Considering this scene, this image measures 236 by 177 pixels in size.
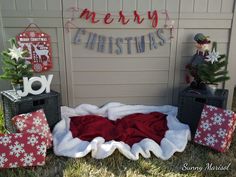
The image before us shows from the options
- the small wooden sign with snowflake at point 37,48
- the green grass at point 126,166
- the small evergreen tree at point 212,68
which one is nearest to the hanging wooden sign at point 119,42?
the small wooden sign with snowflake at point 37,48

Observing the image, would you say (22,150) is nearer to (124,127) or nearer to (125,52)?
(124,127)

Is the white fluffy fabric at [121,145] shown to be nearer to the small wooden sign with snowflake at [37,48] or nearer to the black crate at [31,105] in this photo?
the black crate at [31,105]

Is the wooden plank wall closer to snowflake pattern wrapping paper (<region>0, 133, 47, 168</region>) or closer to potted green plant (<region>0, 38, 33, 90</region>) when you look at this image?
potted green plant (<region>0, 38, 33, 90</region>)

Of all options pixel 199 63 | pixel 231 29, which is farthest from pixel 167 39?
pixel 231 29

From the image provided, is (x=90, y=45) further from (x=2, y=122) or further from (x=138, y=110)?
(x=2, y=122)

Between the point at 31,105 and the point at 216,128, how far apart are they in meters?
1.44

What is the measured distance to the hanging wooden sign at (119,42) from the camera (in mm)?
2389

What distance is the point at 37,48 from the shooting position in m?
2.36

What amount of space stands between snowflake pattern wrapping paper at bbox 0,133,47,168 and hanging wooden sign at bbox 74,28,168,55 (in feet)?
3.35

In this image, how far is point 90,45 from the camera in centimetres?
241

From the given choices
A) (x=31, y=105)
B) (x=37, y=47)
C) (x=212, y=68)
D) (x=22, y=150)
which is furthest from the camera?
(x=37, y=47)

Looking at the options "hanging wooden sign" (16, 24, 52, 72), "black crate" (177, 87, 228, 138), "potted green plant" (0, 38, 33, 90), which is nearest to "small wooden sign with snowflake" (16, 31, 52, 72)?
"hanging wooden sign" (16, 24, 52, 72)

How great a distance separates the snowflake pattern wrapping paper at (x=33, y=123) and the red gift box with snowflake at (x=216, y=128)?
1.15 meters

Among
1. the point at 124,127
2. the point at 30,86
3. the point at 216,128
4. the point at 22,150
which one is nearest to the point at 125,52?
the point at 124,127
